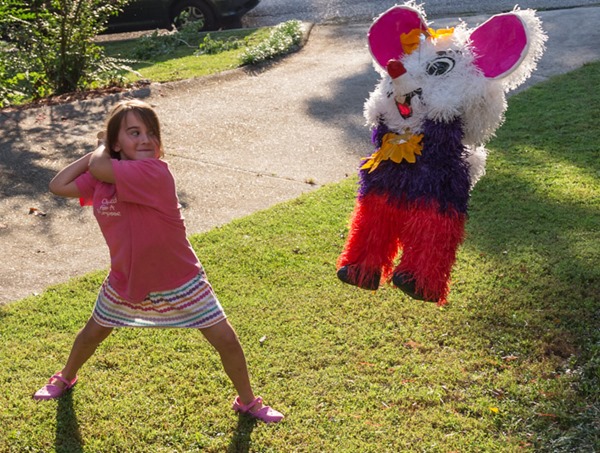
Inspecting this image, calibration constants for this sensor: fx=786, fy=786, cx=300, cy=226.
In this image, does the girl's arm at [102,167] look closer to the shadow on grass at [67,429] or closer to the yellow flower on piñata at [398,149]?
the yellow flower on piñata at [398,149]

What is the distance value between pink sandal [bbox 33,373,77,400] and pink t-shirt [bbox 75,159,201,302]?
2.23 feet

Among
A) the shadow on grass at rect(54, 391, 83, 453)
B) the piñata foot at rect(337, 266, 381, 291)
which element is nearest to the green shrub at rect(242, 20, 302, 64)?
the shadow on grass at rect(54, 391, 83, 453)

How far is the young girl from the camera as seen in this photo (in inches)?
108

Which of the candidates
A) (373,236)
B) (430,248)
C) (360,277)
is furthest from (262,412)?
(430,248)

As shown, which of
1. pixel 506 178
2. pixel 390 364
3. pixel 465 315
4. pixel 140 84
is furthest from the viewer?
pixel 140 84

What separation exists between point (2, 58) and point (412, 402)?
19.2 ft

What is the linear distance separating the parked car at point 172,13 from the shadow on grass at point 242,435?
926cm

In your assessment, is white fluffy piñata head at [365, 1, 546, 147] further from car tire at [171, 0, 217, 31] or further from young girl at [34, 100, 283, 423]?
car tire at [171, 0, 217, 31]

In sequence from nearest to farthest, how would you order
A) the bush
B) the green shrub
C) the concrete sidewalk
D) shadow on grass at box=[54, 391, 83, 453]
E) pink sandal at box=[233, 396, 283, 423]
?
1. shadow on grass at box=[54, 391, 83, 453]
2. pink sandal at box=[233, 396, 283, 423]
3. the concrete sidewalk
4. the bush
5. the green shrub

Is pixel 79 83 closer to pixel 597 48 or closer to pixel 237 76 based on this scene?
pixel 237 76

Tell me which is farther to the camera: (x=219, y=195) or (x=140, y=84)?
(x=140, y=84)

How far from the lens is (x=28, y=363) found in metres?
3.59

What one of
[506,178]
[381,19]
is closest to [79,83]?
[506,178]

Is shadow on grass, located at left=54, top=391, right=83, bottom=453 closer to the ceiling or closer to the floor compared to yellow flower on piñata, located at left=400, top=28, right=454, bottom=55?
closer to the floor
